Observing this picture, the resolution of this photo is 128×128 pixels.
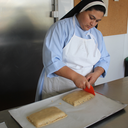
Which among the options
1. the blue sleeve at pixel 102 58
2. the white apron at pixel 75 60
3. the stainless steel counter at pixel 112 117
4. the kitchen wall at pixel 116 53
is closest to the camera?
the stainless steel counter at pixel 112 117

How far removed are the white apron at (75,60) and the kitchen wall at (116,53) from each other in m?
1.62

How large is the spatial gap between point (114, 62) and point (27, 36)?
5.81ft

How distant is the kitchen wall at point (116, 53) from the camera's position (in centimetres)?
293

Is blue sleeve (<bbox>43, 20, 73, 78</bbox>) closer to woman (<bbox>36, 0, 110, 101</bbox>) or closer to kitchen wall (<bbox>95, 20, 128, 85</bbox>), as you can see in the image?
woman (<bbox>36, 0, 110, 101</bbox>)

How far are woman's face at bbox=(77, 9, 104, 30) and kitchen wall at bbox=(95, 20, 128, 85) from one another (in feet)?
5.65

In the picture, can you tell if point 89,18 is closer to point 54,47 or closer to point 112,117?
point 54,47

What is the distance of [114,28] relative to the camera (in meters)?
2.86

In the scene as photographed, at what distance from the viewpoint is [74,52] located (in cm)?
122

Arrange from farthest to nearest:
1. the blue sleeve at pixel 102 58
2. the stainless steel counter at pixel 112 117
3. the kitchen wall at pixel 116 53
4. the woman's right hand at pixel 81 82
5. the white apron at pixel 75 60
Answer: the kitchen wall at pixel 116 53 < the blue sleeve at pixel 102 58 < the white apron at pixel 75 60 < the woman's right hand at pixel 81 82 < the stainless steel counter at pixel 112 117

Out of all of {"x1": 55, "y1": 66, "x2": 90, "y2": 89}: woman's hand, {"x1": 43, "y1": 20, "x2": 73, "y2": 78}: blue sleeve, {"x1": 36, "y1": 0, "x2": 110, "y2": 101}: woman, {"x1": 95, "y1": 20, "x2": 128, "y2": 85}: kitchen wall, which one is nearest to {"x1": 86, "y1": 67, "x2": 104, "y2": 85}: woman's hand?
{"x1": 36, "y1": 0, "x2": 110, "y2": 101}: woman

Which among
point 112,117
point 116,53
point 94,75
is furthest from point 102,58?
point 116,53

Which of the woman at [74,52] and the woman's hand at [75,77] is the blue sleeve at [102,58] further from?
the woman's hand at [75,77]

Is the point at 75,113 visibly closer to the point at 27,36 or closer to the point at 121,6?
the point at 27,36

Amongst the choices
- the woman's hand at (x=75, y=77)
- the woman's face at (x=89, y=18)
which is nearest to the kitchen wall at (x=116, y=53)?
the woman's face at (x=89, y=18)
